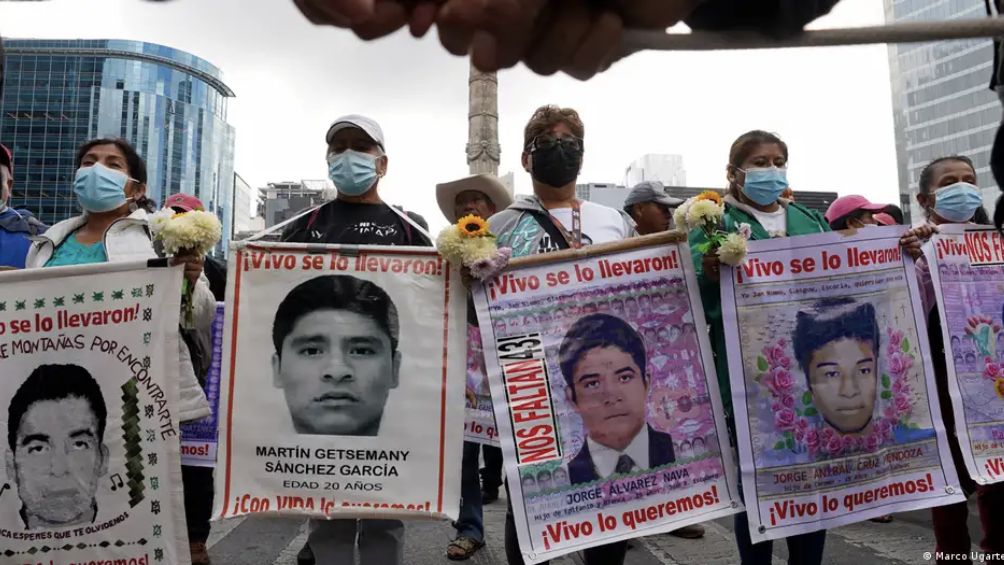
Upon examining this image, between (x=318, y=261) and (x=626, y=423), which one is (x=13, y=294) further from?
(x=626, y=423)

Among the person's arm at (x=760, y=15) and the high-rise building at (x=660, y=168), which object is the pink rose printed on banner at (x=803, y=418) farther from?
the high-rise building at (x=660, y=168)

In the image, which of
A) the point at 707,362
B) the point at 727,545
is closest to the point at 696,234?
the point at 707,362

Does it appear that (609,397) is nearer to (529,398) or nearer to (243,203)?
(529,398)

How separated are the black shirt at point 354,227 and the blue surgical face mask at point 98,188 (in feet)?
2.53

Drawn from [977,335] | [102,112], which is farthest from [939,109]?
[102,112]

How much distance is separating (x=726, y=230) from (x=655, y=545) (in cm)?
190

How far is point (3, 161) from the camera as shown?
3.19 meters

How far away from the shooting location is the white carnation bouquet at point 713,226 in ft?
7.96

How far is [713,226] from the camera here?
2.47 m

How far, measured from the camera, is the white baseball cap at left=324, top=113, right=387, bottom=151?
2871 millimetres

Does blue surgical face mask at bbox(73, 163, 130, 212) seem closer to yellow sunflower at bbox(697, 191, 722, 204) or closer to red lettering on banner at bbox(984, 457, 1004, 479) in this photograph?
yellow sunflower at bbox(697, 191, 722, 204)

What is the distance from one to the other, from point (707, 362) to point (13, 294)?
8.20 ft

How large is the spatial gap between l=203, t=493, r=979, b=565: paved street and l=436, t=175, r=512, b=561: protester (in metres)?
0.08

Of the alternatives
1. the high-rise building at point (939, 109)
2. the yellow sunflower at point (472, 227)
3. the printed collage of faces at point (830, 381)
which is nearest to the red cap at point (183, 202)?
the yellow sunflower at point (472, 227)
